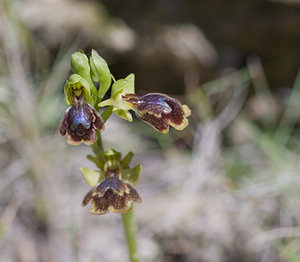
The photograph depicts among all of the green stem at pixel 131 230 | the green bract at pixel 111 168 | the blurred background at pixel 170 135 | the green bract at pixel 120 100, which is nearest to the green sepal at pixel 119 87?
the green bract at pixel 120 100

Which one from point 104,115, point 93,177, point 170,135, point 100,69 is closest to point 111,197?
point 93,177

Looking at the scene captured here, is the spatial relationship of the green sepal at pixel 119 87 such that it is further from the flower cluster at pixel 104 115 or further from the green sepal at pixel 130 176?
the green sepal at pixel 130 176

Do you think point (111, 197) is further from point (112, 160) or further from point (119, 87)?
point (119, 87)

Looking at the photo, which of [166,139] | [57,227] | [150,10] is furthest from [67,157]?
[150,10]

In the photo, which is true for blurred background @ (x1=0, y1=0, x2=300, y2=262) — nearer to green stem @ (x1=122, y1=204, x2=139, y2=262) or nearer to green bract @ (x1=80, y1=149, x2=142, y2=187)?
green stem @ (x1=122, y1=204, x2=139, y2=262)

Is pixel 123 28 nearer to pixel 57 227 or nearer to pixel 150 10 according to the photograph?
pixel 150 10
